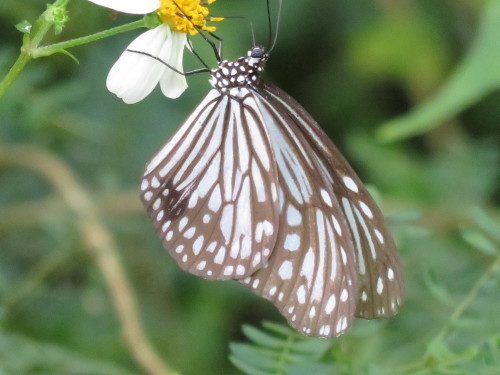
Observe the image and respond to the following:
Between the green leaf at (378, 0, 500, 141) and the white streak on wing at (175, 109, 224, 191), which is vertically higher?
the green leaf at (378, 0, 500, 141)

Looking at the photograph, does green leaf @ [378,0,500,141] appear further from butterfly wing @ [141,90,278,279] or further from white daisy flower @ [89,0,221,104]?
white daisy flower @ [89,0,221,104]

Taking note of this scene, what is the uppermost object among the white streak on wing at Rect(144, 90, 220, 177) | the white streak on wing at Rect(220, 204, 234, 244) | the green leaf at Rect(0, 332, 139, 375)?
the white streak on wing at Rect(144, 90, 220, 177)

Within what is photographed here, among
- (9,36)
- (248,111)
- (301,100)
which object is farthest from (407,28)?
(248,111)

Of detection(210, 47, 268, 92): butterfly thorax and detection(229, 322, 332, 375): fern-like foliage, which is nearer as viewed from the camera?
detection(229, 322, 332, 375): fern-like foliage

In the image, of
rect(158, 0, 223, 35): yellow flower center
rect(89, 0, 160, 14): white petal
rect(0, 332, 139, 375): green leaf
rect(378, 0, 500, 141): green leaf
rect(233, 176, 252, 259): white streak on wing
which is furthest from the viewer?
rect(378, 0, 500, 141): green leaf

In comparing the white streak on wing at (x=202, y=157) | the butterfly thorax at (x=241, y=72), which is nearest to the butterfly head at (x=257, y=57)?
the butterfly thorax at (x=241, y=72)

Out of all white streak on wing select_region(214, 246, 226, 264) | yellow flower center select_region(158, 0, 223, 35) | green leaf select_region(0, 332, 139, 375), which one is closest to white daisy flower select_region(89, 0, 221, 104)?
yellow flower center select_region(158, 0, 223, 35)

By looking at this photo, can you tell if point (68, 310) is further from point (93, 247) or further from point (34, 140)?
point (34, 140)
